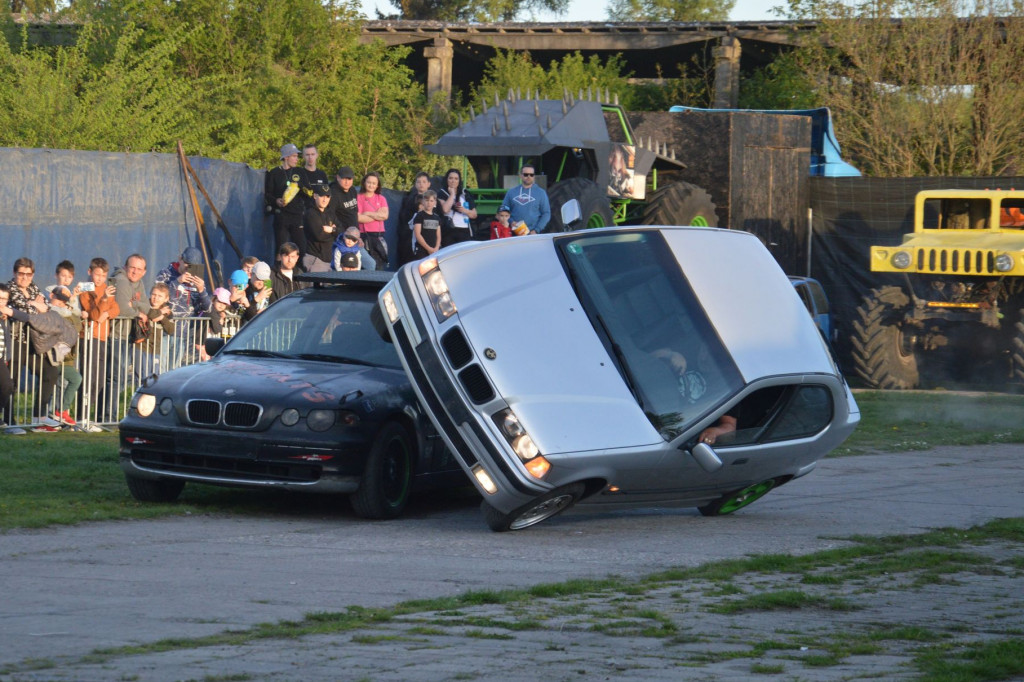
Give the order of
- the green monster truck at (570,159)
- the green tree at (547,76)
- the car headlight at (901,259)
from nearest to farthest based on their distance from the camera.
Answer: the green monster truck at (570,159)
the car headlight at (901,259)
the green tree at (547,76)

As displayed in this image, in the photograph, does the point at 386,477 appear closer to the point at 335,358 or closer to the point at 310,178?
the point at 335,358

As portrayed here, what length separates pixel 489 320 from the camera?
9.97m

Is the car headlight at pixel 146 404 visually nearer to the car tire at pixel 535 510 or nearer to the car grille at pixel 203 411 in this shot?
the car grille at pixel 203 411

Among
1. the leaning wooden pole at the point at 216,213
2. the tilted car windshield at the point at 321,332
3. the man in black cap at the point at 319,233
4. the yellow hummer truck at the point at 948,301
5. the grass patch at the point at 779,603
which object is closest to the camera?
the grass patch at the point at 779,603

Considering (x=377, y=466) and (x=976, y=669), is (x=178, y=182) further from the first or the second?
(x=976, y=669)

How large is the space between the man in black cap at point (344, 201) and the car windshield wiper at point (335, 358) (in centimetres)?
901

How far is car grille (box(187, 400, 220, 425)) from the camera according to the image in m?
10.5

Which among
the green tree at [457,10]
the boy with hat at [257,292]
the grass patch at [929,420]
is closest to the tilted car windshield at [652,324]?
the boy with hat at [257,292]

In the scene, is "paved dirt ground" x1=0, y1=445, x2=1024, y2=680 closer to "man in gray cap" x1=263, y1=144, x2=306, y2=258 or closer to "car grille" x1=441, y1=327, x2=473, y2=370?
"car grille" x1=441, y1=327, x2=473, y2=370

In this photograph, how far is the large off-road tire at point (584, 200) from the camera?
2125 cm

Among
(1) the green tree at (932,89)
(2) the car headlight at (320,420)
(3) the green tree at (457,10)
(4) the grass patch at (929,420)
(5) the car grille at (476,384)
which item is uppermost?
(3) the green tree at (457,10)

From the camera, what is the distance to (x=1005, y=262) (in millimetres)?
22297

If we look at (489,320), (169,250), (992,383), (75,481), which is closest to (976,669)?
(489,320)

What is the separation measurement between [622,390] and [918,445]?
26.3ft
